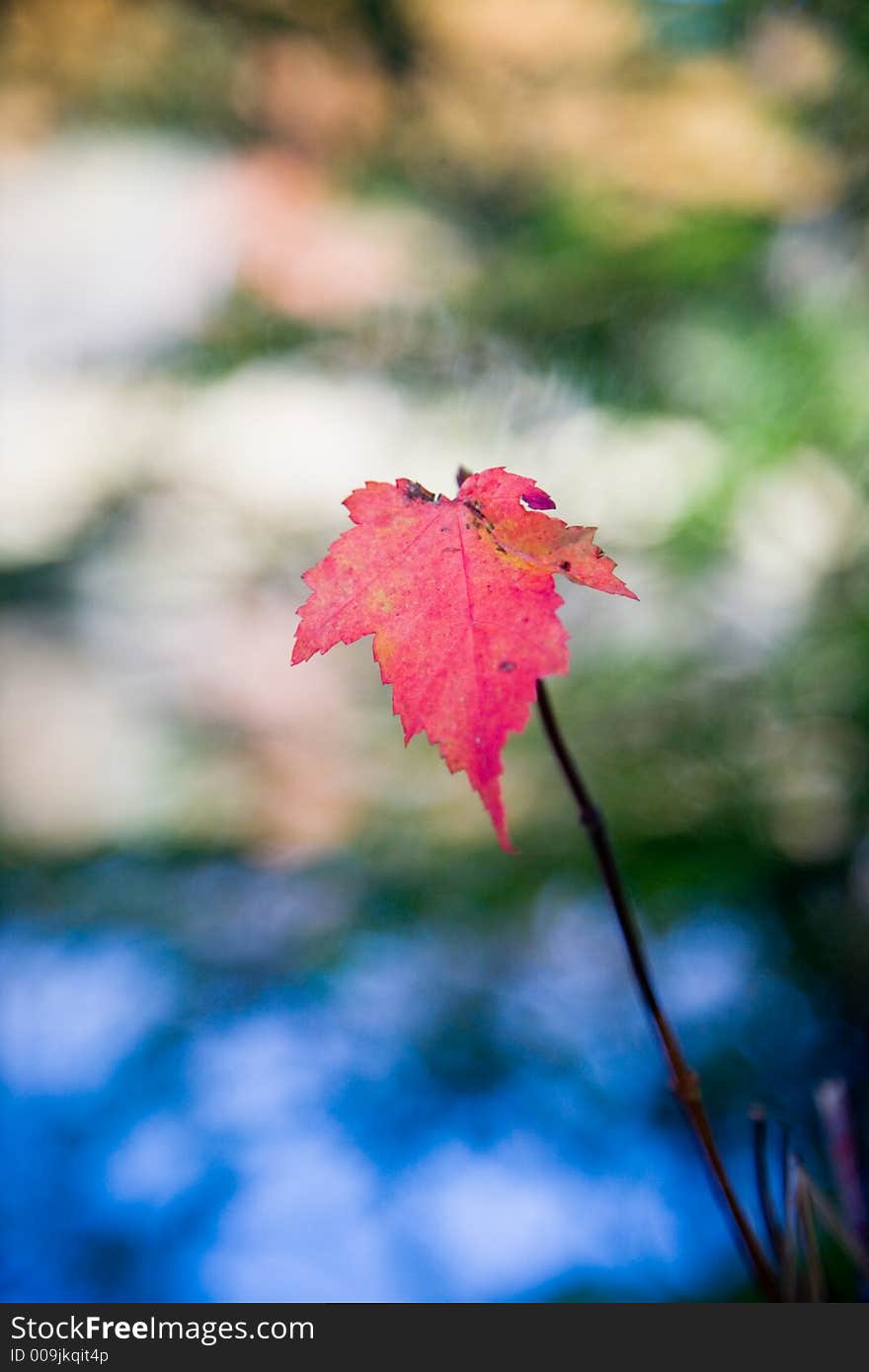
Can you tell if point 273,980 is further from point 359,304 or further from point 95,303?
point 95,303

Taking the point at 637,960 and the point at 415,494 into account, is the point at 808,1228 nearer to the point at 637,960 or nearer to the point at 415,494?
the point at 637,960

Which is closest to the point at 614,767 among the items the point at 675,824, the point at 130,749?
the point at 675,824

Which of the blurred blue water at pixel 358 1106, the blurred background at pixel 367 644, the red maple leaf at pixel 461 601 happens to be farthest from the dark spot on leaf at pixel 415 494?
the blurred blue water at pixel 358 1106

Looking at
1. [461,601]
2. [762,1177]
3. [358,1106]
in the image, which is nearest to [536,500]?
[461,601]

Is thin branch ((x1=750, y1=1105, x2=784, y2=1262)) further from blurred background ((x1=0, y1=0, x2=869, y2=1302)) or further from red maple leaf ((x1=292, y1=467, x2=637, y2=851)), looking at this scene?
blurred background ((x1=0, y1=0, x2=869, y2=1302))

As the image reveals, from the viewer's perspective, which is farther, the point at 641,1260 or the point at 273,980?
the point at 273,980

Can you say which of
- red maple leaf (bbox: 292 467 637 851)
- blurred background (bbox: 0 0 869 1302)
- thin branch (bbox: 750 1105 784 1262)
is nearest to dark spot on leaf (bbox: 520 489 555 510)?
red maple leaf (bbox: 292 467 637 851)

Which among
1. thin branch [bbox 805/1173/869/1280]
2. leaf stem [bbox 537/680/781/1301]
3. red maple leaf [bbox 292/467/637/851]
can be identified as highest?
red maple leaf [bbox 292/467/637/851]
